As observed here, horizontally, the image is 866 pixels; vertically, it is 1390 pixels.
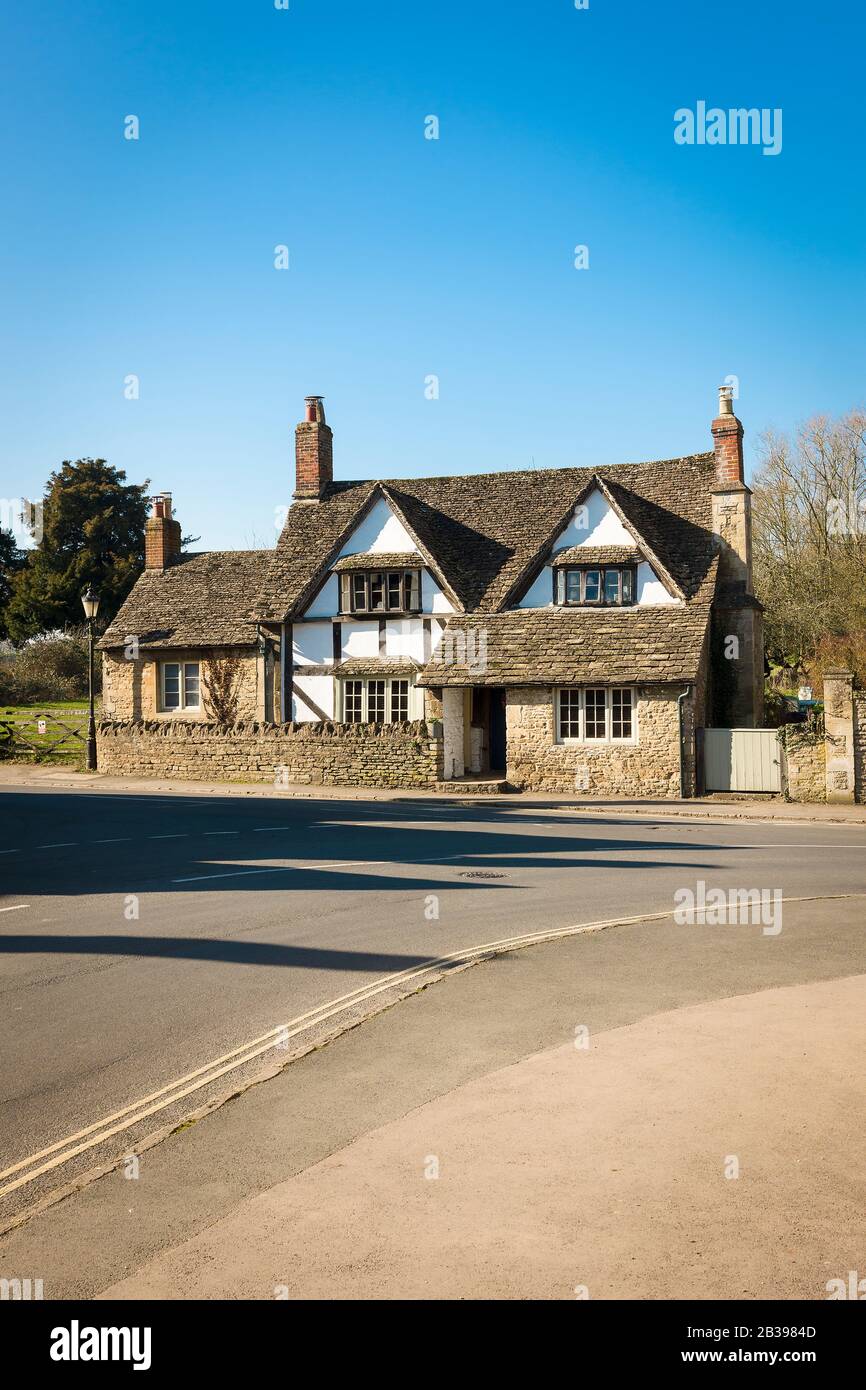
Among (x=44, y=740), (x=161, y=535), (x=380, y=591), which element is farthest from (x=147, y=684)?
(x=380, y=591)

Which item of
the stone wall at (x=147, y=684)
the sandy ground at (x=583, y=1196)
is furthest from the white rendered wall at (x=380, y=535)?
the sandy ground at (x=583, y=1196)

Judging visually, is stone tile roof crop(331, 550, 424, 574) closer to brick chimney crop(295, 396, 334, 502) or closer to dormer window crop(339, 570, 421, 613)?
dormer window crop(339, 570, 421, 613)

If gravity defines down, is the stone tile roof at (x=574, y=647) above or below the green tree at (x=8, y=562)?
below

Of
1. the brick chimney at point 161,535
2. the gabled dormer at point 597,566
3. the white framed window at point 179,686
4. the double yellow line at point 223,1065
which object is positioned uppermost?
the brick chimney at point 161,535

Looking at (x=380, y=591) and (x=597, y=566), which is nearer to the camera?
(x=597, y=566)

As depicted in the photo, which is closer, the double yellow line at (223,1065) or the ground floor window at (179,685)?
the double yellow line at (223,1065)

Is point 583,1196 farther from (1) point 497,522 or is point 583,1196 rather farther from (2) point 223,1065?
(1) point 497,522

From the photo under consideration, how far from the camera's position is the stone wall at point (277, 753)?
3117 centimetres

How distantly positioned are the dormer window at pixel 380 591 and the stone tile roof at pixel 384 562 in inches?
10.0

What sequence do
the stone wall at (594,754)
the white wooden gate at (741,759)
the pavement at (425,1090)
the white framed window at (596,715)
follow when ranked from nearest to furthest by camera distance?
1. the pavement at (425,1090)
2. the white wooden gate at (741,759)
3. the stone wall at (594,754)
4. the white framed window at (596,715)

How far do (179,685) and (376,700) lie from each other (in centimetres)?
790

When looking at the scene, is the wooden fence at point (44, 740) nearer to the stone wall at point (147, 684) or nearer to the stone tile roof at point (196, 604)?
the stone wall at point (147, 684)

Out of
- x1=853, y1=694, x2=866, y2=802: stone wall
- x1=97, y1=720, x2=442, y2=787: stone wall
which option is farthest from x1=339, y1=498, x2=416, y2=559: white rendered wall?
x1=853, y1=694, x2=866, y2=802: stone wall

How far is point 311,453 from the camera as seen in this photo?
3903 cm
